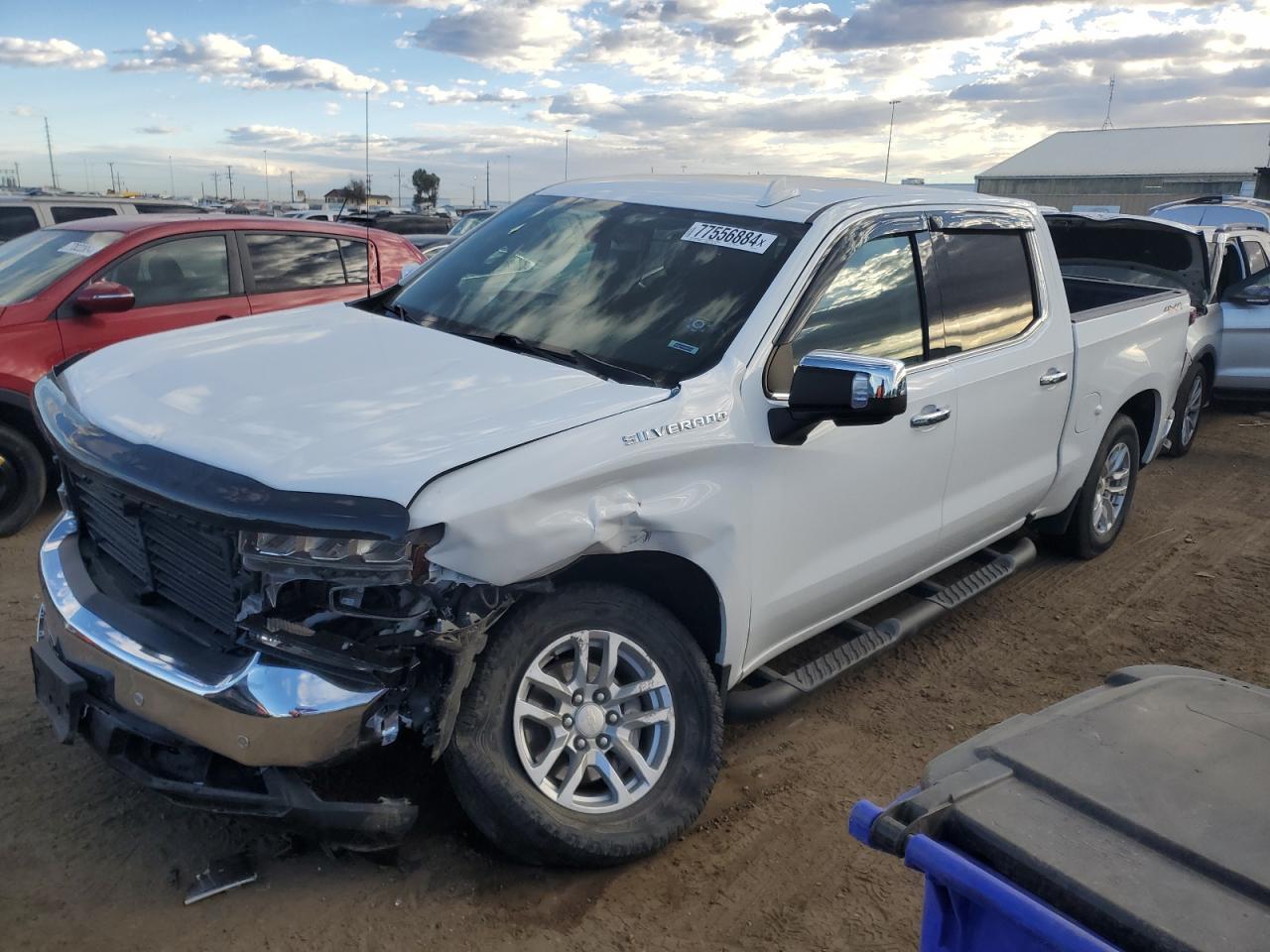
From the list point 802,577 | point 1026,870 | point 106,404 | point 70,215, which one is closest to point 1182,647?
point 802,577

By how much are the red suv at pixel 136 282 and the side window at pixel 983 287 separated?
4.23m

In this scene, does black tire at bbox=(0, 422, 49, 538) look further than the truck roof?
Yes

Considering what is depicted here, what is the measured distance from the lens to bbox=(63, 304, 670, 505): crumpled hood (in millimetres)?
2566

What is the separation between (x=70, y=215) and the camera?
37.9 ft

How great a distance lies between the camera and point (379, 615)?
2.53m

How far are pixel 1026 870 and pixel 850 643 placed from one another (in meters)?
2.46

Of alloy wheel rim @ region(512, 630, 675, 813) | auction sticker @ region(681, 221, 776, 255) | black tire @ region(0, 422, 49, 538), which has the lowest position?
black tire @ region(0, 422, 49, 538)

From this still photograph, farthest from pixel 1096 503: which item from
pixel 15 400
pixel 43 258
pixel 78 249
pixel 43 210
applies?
pixel 43 210

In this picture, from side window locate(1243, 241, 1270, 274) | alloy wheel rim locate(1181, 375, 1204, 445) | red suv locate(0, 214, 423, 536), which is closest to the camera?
red suv locate(0, 214, 423, 536)

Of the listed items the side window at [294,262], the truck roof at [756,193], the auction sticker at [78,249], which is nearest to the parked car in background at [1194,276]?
the truck roof at [756,193]

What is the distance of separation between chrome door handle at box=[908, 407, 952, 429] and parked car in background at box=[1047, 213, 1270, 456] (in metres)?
5.03

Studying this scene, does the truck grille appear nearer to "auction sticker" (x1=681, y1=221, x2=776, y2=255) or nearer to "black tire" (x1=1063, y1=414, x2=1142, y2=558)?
"auction sticker" (x1=681, y1=221, x2=776, y2=255)

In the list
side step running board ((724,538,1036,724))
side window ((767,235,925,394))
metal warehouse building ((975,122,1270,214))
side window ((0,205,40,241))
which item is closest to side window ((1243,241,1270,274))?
side step running board ((724,538,1036,724))

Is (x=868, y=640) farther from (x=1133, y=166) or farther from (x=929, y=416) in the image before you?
(x=1133, y=166)
